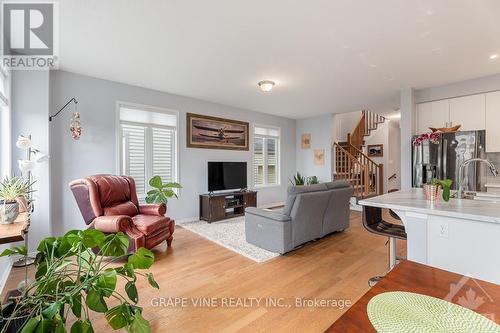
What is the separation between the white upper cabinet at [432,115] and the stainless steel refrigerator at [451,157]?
50cm

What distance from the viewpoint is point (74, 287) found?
0.75 meters

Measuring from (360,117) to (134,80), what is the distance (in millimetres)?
7324

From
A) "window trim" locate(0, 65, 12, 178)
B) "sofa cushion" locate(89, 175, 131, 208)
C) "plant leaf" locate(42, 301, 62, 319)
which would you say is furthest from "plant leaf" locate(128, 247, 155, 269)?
"window trim" locate(0, 65, 12, 178)

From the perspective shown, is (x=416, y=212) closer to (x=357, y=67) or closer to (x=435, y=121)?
(x=357, y=67)

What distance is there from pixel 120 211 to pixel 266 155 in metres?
4.16

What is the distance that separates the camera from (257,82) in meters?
4.09

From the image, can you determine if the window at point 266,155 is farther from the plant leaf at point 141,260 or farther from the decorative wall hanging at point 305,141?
the plant leaf at point 141,260

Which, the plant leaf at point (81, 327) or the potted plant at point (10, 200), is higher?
the potted plant at point (10, 200)

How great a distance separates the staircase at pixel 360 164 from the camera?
684 cm

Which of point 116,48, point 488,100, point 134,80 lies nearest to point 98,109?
point 134,80

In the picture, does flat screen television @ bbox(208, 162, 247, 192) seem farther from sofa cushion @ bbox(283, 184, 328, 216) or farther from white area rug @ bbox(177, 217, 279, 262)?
sofa cushion @ bbox(283, 184, 328, 216)

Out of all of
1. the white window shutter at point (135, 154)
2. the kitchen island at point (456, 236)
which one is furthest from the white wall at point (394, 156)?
the white window shutter at point (135, 154)

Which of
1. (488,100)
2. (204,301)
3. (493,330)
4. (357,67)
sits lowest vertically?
(204,301)

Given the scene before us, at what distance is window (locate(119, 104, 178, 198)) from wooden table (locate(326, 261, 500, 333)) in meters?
4.33
